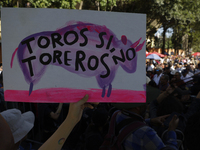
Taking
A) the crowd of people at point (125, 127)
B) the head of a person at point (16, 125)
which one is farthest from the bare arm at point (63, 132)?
the head of a person at point (16, 125)

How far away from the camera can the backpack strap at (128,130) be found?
5.34 feet

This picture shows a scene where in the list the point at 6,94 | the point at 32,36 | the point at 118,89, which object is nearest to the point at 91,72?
the point at 118,89

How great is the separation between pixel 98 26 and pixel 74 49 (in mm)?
235

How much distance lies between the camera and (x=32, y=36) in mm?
1305

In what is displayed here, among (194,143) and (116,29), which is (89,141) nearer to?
(194,143)

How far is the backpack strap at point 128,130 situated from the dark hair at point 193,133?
1.20 ft

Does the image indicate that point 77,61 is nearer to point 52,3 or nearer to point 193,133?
point 193,133

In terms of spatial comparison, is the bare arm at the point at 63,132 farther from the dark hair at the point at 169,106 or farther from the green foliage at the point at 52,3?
the green foliage at the point at 52,3

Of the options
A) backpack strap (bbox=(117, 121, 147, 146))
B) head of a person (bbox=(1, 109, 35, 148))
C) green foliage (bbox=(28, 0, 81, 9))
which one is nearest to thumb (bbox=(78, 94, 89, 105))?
head of a person (bbox=(1, 109, 35, 148))

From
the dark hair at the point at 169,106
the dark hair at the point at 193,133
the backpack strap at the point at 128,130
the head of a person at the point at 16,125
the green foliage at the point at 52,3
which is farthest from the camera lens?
the green foliage at the point at 52,3

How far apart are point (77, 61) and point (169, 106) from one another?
5.37 ft

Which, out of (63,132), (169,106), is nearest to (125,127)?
(63,132)

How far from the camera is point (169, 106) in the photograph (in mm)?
2477

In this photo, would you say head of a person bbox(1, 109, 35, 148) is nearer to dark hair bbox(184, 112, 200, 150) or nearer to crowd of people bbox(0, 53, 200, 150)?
crowd of people bbox(0, 53, 200, 150)
